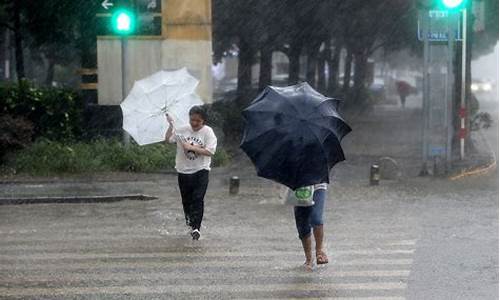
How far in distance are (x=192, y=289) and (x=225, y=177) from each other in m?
9.71

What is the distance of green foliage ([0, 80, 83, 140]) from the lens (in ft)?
66.0

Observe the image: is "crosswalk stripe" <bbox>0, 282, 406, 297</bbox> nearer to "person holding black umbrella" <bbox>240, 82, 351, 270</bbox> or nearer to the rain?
the rain

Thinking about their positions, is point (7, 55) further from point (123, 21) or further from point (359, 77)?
point (123, 21)

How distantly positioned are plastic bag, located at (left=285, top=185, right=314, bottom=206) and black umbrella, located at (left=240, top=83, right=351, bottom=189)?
0.36 ft

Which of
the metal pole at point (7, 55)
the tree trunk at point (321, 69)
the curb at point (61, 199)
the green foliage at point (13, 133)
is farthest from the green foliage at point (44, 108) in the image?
the tree trunk at point (321, 69)

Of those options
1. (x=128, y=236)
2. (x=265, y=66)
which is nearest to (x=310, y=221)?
(x=128, y=236)

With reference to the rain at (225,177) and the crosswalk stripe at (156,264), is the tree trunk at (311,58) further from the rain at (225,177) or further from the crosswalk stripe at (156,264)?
the crosswalk stripe at (156,264)

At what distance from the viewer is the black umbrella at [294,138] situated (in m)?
9.09

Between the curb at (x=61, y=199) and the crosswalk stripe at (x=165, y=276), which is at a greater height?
the crosswalk stripe at (x=165, y=276)

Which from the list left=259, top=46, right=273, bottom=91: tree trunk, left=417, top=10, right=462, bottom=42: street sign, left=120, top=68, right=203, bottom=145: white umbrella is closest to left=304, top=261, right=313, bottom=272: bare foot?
left=120, top=68, right=203, bottom=145: white umbrella

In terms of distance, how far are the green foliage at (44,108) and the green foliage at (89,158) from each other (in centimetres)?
78

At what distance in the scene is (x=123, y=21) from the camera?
1756 centimetres

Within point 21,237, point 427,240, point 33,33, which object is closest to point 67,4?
point 33,33

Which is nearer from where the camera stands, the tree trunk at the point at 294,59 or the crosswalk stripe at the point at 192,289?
the crosswalk stripe at the point at 192,289
